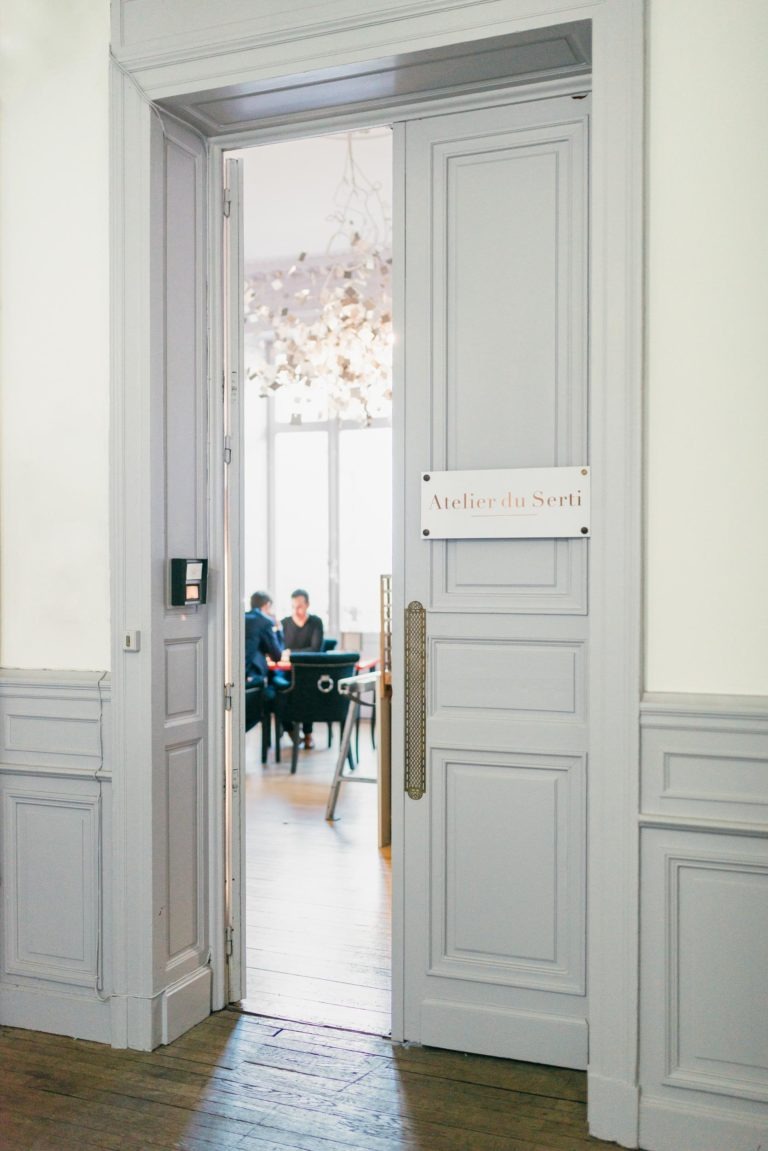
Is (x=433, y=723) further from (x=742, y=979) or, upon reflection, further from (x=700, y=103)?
(x=700, y=103)

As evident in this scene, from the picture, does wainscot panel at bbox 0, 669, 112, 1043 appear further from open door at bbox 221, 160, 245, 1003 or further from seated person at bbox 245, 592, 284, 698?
seated person at bbox 245, 592, 284, 698

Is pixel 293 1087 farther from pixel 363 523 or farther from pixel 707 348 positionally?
pixel 363 523

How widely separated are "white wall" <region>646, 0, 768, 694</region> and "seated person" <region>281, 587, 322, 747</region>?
6973 millimetres

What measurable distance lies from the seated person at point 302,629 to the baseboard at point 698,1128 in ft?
22.9

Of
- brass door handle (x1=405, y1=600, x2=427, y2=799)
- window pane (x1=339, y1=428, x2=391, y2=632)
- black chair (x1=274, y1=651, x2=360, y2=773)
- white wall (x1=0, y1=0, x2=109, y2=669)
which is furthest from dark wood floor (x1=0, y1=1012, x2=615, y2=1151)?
window pane (x1=339, y1=428, x2=391, y2=632)

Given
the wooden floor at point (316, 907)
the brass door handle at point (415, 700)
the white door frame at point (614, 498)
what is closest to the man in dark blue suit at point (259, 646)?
the wooden floor at point (316, 907)

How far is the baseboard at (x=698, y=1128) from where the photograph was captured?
8.75 feet

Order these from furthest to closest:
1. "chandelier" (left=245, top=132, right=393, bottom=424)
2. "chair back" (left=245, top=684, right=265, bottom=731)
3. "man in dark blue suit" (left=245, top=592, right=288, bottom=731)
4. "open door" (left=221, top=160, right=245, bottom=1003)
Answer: "man in dark blue suit" (left=245, top=592, right=288, bottom=731)
"chair back" (left=245, top=684, right=265, bottom=731)
"chandelier" (left=245, top=132, right=393, bottom=424)
"open door" (left=221, top=160, right=245, bottom=1003)

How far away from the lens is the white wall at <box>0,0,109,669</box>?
345cm

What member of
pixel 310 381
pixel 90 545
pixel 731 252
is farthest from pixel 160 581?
pixel 310 381

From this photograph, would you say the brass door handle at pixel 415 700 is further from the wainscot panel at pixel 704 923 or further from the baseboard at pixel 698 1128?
the baseboard at pixel 698 1128

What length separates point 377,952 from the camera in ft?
13.8

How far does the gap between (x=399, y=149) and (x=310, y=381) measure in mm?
4032

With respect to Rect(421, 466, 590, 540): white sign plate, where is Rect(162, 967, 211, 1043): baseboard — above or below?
below
